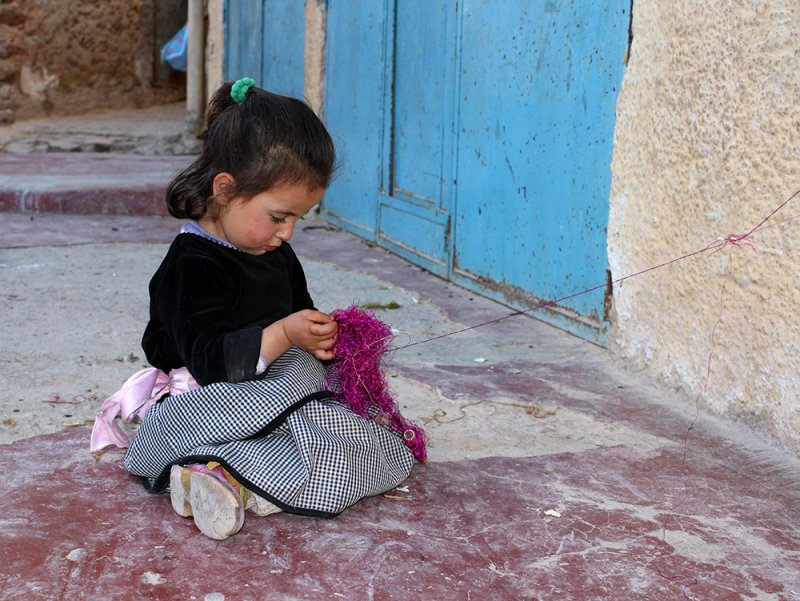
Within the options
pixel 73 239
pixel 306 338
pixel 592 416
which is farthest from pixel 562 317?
pixel 73 239

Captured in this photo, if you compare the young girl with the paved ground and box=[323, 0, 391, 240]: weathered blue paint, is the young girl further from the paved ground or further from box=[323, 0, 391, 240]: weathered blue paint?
box=[323, 0, 391, 240]: weathered blue paint

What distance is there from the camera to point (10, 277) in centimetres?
484

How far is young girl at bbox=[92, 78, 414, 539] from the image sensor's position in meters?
2.35

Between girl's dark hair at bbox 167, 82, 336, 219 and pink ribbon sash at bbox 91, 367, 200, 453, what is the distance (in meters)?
0.47

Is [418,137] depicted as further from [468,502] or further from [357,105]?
[468,502]

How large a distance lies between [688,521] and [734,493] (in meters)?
0.25

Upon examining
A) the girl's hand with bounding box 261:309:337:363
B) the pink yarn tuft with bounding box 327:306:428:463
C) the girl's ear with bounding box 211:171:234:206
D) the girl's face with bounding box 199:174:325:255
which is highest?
the girl's ear with bounding box 211:171:234:206

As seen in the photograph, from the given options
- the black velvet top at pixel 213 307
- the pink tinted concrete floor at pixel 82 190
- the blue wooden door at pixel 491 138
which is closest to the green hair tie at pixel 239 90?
the black velvet top at pixel 213 307

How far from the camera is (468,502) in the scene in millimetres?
2512

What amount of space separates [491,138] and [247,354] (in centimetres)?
248

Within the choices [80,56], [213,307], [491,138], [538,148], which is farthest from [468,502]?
[80,56]

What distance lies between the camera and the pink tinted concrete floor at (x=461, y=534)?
208 cm

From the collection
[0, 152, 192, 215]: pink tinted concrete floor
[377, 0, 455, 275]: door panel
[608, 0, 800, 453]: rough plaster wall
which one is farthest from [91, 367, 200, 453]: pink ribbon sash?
[0, 152, 192, 215]: pink tinted concrete floor

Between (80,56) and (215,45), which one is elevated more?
(215,45)
